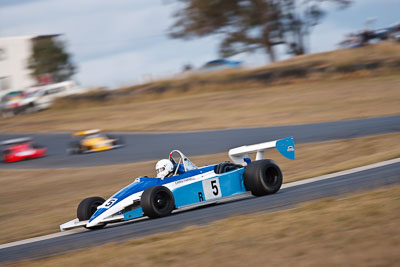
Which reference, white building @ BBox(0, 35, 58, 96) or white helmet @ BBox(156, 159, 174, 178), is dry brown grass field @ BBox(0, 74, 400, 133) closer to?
white helmet @ BBox(156, 159, 174, 178)

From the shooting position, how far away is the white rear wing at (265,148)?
11164mm

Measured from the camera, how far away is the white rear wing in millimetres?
11164

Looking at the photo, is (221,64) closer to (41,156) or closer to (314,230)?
(41,156)

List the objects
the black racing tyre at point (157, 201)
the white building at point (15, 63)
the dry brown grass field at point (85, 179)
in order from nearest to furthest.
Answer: the black racing tyre at point (157, 201)
the dry brown grass field at point (85, 179)
the white building at point (15, 63)

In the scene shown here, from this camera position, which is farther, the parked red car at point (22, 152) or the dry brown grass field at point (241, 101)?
the dry brown grass field at point (241, 101)

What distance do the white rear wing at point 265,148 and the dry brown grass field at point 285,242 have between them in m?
2.92

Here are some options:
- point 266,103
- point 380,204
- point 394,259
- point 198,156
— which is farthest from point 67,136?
point 394,259

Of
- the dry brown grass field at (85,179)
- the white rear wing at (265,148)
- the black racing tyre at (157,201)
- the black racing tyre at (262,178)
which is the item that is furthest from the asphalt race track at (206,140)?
the black racing tyre at (157,201)

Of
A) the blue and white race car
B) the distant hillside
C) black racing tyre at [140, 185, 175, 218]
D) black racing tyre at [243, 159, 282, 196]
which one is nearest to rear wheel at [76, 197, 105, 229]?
the blue and white race car

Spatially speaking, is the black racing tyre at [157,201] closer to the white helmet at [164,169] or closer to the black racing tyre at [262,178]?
the white helmet at [164,169]

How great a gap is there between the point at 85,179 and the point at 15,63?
48058 mm

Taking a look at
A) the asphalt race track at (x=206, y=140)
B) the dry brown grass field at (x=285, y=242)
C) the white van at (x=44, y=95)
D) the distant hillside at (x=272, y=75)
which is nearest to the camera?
the dry brown grass field at (x=285, y=242)

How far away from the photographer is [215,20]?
46344 mm

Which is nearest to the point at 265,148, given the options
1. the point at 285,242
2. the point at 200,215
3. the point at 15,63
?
the point at 200,215
